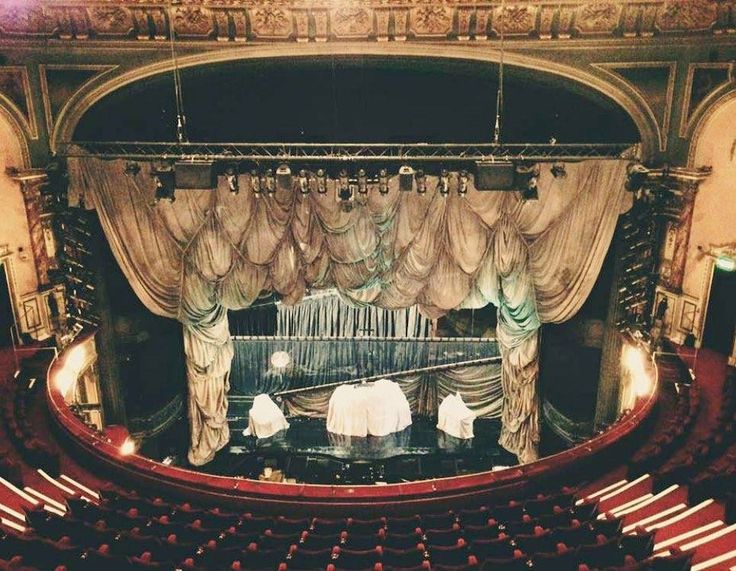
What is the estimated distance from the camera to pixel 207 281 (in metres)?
11.6

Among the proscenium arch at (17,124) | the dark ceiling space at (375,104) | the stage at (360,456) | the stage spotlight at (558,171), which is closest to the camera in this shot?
the stage spotlight at (558,171)

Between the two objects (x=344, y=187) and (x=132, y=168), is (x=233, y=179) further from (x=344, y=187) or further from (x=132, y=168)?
(x=344, y=187)

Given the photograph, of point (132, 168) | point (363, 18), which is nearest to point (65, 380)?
point (132, 168)

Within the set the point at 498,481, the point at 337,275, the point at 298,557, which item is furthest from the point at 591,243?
the point at 298,557

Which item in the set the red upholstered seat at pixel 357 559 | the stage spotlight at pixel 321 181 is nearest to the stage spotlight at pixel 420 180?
the stage spotlight at pixel 321 181

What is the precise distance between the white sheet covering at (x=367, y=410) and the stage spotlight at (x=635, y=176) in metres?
6.08

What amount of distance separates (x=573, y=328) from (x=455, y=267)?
280 centimetres

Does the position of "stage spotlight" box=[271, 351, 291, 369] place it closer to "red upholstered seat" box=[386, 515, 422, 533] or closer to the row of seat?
the row of seat

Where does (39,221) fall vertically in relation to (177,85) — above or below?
below

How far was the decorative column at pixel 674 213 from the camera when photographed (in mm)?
10148

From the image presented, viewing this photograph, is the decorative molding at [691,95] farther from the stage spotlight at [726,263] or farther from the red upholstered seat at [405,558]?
the red upholstered seat at [405,558]

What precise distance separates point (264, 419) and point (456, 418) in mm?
3944

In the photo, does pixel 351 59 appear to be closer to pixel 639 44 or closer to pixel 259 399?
pixel 639 44

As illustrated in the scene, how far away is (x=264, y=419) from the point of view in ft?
42.8
